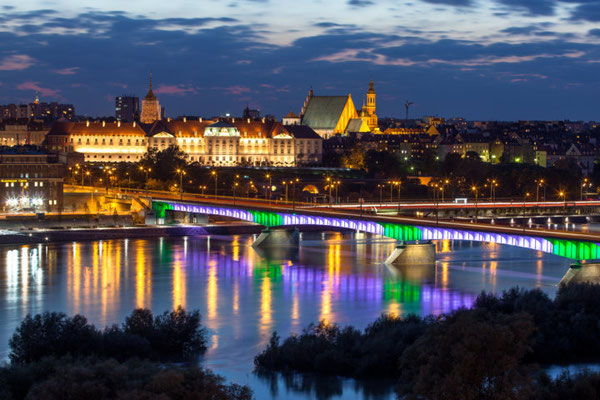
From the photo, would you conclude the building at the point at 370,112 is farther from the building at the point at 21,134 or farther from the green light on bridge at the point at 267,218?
the green light on bridge at the point at 267,218

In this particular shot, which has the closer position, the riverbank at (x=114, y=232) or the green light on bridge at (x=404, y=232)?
the green light on bridge at (x=404, y=232)

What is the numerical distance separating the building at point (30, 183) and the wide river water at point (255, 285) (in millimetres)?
9587

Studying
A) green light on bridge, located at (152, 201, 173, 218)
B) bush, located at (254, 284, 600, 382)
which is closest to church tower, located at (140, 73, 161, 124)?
green light on bridge, located at (152, 201, 173, 218)

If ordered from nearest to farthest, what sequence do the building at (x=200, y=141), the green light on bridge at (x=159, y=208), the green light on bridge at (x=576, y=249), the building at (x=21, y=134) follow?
1. the green light on bridge at (x=576, y=249)
2. the green light on bridge at (x=159, y=208)
3. the building at (x=200, y=141)
4. the building at (x=21, y=134)

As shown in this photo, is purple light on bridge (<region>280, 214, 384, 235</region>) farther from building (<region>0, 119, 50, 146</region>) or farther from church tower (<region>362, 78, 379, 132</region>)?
church tower (<region>362, 78, 379, 132</region>)

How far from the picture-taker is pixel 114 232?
4406cm

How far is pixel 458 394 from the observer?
40.8 ft

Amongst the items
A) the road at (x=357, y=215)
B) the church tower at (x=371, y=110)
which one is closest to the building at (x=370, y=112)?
the church tower at (x=371, y=110)

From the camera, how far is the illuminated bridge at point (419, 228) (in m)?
28.7

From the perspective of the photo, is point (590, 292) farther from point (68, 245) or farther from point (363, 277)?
point (68, 245)

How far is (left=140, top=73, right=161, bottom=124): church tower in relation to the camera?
92750 millimetres

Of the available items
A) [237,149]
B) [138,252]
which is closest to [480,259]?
A: [138,252]

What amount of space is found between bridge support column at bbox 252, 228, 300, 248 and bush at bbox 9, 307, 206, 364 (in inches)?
735

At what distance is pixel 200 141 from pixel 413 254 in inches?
1761
